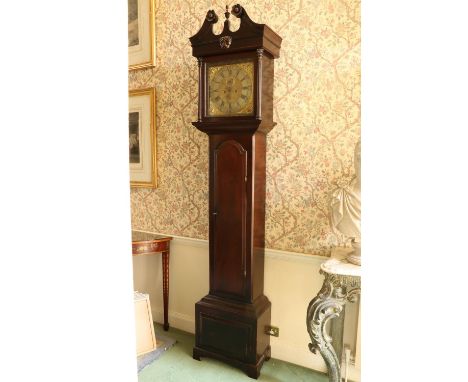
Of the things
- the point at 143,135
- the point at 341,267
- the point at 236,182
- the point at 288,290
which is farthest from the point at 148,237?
the point at 341,267

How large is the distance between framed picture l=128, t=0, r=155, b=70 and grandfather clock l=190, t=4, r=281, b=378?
34.2 inches

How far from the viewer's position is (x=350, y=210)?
1.80 metres

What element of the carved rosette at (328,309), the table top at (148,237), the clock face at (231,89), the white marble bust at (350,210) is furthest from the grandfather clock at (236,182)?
the table top at (148,237)

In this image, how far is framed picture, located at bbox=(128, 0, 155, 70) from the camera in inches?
114

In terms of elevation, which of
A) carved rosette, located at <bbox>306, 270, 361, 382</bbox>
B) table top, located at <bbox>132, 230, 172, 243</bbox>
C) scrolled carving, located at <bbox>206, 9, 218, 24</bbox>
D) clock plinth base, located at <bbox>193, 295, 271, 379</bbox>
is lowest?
clock plinth base, located at <bbox>193, 295, 271, 379</bbox>

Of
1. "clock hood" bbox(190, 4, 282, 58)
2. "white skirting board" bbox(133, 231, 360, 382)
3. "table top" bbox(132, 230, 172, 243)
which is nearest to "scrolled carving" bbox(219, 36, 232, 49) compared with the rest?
"clock hood" bbox(190, 4, 282, 58)

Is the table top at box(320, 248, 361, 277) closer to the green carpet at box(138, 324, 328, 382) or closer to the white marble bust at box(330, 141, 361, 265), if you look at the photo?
the white marble bust at box(330, 141, 361, 265)

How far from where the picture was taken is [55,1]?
15.2 inches

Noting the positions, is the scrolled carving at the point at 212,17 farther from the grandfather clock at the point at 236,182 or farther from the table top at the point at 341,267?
the table top at the point at 341,267

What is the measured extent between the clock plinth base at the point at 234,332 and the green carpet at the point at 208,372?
0.19 ft

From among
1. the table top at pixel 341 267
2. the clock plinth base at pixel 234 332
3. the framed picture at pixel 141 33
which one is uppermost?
the framed picture at pixel 141 33

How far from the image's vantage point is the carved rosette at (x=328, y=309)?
1822 mm

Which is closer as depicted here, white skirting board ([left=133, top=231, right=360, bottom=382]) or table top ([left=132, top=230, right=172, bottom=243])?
white skirting board ([left=133, top=231, right=360, bottom=382])
